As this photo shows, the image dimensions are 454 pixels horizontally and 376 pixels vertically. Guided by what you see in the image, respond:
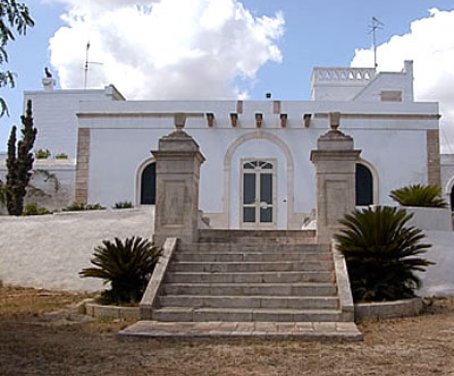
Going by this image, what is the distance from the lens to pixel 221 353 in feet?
20.9

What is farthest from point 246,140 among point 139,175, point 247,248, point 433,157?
point 247,248

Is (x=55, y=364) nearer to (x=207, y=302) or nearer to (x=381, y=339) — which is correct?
(x=207, y=302)

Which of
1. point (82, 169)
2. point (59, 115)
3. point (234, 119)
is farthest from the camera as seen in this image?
point (59, 115)

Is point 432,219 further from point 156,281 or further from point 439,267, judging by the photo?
point 156,281

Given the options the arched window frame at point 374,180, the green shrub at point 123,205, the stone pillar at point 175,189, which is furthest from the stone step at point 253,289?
the arched window frame at point 374,180

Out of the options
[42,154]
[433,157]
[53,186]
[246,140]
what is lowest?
[53,186]

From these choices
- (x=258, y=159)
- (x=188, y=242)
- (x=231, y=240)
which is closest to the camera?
(x=188, y=242)

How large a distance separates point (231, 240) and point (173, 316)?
342 centimetres

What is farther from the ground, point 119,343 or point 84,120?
point 84,120

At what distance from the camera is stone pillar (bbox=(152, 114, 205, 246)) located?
10.9 metres

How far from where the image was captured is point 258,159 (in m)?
21.4

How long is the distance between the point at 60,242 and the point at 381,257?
26.9 feet

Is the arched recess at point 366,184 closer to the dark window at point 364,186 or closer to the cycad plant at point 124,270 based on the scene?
the dark window at point 364,186

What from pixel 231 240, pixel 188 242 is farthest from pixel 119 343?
pixel 231 240
